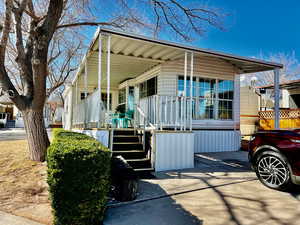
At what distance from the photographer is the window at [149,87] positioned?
848cm

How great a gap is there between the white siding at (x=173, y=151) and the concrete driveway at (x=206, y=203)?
1.32 feet

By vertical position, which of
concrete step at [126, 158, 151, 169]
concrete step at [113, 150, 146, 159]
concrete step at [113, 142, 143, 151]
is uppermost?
concrete step at [113, 142, 143, 151]

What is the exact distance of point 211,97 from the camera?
8.35 meters

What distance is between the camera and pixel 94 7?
832cm

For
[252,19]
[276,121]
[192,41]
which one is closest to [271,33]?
[252,19]

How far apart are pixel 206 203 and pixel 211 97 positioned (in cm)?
563

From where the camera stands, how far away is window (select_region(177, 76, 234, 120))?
809 centimetres

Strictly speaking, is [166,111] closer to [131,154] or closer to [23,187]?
[131,154]

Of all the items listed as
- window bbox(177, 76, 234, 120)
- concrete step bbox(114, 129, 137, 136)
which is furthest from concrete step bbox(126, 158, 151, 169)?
window bbox(177, 76, 234, 120)

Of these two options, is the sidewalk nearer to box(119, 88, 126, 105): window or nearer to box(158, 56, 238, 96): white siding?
box(158, 56, 238, 96): white siding

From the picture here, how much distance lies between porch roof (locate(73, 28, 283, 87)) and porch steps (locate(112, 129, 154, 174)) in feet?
8.16

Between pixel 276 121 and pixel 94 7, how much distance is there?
26.7 ft

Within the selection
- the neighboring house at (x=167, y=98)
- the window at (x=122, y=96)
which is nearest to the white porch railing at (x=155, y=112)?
the neighboring house at (x=167, y=98)

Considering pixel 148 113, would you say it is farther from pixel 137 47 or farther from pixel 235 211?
pixel 235 211
